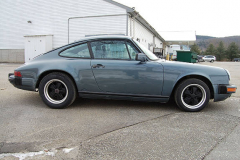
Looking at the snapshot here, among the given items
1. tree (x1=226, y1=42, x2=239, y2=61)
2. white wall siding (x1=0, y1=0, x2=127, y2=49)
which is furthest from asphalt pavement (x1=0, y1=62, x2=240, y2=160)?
tree (x1=226, y1=42, x2=239, y2=61)

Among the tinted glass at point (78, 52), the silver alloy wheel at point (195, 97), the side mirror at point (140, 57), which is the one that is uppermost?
the tinted glass at point (78, 52)

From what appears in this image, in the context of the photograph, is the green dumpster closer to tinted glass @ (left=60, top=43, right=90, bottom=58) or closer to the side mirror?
the side mirror

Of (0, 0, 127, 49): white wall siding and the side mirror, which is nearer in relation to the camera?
the side mirror

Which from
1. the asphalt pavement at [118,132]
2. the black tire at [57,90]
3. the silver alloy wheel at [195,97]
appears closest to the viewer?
the asphalt pavement at [118,132]

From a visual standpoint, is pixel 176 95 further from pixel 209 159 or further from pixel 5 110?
pixel 5 110

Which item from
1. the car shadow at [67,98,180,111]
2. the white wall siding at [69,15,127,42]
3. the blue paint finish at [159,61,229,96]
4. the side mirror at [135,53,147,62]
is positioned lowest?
the car shadow at [67,98,180,111]

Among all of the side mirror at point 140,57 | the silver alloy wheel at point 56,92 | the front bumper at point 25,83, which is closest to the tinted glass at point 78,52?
the silver alloy wheel at point 56,92

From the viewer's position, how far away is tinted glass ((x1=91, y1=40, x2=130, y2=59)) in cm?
346

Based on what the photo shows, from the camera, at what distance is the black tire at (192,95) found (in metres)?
3.29

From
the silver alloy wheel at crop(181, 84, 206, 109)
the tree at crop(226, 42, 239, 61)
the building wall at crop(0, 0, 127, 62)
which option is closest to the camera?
the silver alloy wheel at crop(181, 84, 206, 109)

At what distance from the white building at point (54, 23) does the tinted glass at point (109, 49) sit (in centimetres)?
1067

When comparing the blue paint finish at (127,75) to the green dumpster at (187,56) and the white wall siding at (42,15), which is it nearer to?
the green dumpster at (187,56)

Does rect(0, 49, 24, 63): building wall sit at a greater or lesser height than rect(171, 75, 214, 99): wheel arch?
greater

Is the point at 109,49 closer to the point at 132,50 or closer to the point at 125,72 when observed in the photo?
the point at 132,50
